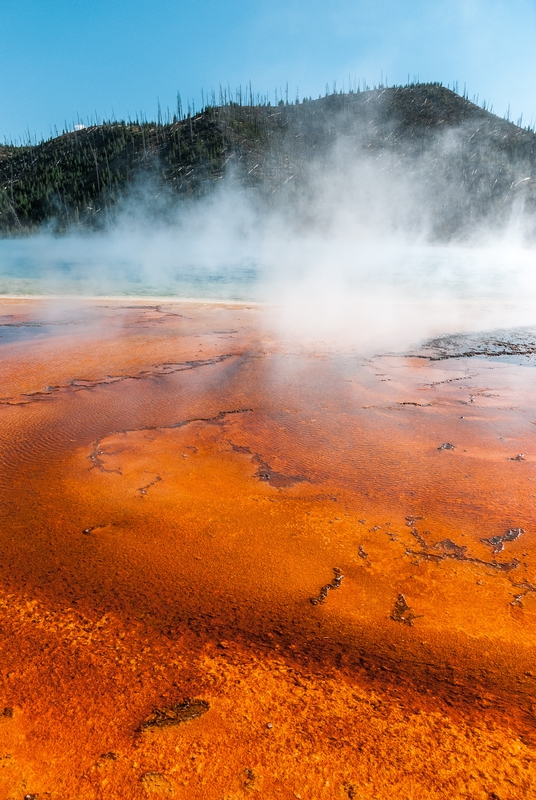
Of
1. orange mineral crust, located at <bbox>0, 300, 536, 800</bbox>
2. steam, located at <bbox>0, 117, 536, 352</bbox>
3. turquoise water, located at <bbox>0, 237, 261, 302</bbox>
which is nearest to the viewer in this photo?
orange mineral crust, located at <bbox>0, 300, 536, 800</bbox>

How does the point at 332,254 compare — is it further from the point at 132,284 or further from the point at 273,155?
the point at 273,155

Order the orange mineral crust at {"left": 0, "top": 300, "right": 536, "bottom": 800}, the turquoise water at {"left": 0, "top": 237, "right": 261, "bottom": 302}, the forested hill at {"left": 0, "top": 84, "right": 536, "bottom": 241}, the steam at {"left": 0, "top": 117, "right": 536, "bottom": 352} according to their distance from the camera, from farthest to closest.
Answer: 1. the forested hill at {"left": 0, "top": 84, "right": 536, "bottom": 241}
2. the turquoise water at {"left": 0, "top": 237, "right": 261, "bottom": 302}
3. the steam at {"left": 0, "top": 117, "right": 536, "bottom": 352}
4. the orange mineral crust at {"left": 0, "top": 300, "right": 536, "bottom": 800}

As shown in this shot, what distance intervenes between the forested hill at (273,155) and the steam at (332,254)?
31.5 inches

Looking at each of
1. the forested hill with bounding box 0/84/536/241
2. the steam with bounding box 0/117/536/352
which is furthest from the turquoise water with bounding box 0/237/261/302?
the forested hill with bounding box 0/84/536/241

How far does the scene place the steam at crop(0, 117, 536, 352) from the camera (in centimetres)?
1112

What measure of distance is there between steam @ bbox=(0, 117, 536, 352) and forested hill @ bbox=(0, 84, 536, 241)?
2.62ft

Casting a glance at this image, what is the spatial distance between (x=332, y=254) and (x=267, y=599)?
131ft

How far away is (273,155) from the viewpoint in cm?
7050

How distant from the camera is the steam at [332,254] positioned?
36.5 feet

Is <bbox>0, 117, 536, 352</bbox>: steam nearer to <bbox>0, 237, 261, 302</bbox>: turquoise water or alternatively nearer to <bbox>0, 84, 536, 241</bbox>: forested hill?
<bbox>0, 237, 261, 302</bbox>: turquoise water

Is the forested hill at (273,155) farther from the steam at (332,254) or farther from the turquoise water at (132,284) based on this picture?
the turquoise water at (132,284)

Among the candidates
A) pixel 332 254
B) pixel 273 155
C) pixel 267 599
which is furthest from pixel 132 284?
pixel 273 155

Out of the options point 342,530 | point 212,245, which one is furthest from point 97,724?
point 212,245

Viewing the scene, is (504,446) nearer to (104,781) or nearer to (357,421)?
(357,421)
